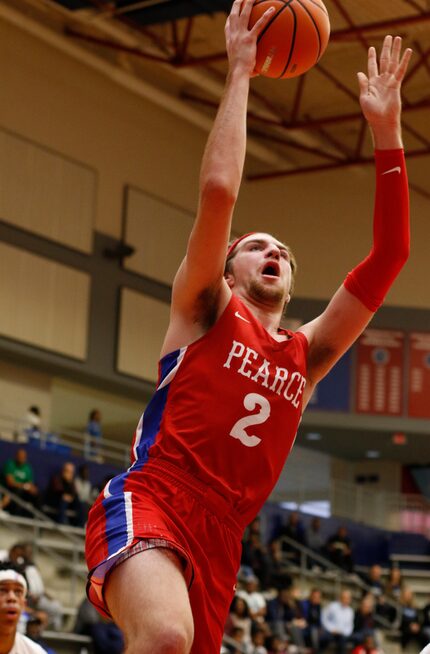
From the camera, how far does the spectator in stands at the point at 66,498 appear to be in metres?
17.9

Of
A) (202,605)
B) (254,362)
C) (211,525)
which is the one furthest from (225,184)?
(202,605)

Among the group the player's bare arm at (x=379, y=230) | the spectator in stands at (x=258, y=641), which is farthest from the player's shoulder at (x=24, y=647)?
the spectator in stands at (x=258, y=641)

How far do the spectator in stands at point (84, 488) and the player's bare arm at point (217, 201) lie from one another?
47.3ft

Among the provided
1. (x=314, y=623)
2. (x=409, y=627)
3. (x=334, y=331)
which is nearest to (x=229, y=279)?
(x=334, y=331)

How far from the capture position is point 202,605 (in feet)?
12.9

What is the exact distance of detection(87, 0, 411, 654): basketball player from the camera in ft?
12.5

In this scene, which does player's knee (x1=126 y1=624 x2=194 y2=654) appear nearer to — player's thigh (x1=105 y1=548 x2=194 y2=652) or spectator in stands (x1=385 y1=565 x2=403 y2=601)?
player's thigh (x1=105 y1=548 x2=194 y2=652)

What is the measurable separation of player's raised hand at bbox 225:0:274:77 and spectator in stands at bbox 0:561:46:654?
3323 millimetres

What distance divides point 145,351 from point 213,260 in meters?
20.3

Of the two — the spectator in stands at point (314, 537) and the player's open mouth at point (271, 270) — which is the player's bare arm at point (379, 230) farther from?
the spectator in stands at point (314, 537)

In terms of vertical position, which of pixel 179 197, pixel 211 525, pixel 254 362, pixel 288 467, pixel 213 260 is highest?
pixel 179 197

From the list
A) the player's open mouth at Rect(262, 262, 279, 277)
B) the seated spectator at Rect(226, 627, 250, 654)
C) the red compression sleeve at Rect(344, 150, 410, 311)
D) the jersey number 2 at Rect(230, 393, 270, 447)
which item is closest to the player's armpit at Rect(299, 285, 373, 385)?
the red compression sleeve at Rect(344, 150, 410, 311)

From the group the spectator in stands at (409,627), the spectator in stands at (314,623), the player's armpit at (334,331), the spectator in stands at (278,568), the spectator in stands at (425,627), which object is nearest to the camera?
the player's armpit at (334,331)

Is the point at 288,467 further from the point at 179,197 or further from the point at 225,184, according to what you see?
the point at 225,184
